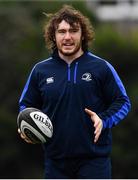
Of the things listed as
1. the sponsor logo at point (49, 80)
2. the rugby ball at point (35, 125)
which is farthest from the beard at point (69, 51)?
the rugby ball at point (35, 125)

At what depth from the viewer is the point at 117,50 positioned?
4316cm

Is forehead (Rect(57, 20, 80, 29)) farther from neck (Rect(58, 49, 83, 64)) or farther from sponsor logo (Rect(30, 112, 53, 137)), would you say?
sponsor logo (Rect(30, 112, 53, 137))

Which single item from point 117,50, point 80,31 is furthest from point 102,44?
point 80,31

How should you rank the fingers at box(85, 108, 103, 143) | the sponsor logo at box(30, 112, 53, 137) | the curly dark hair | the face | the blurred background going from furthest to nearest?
the blurred background
the curly dark hair
the face
the sponsor logo at box(30, 112, 53, 137)
the fingers at box(85, 108, 103, 143)

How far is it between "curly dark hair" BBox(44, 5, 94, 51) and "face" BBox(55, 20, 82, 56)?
0.06 meters

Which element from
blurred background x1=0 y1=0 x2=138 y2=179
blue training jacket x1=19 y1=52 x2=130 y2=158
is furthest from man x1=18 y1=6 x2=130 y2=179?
blurred background x1=0 y1=0 x2=138 y2=179

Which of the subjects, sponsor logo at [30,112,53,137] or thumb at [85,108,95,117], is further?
sponsor logo at [30,112,53,137]

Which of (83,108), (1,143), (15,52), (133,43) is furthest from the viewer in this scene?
(133,43)

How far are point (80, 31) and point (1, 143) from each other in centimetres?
2858

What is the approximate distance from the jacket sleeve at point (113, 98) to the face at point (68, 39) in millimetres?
354

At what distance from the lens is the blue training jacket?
26.6 feet

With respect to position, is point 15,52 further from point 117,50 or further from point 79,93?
point 79,93

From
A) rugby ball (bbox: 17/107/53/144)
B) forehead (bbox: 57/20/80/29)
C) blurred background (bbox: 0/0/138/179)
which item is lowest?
blurred background (bbox: 0/0/138/179)

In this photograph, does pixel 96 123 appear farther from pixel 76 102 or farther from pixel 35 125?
pixel 35 125
